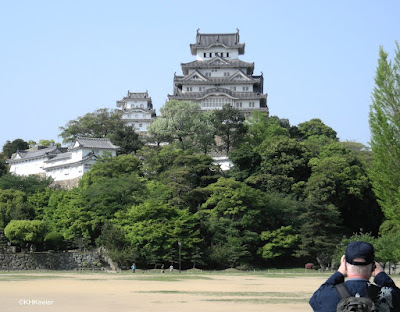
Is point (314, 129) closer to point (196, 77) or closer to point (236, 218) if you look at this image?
point (196, 77)

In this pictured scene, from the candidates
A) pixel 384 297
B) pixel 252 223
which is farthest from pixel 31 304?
pixel 252 223

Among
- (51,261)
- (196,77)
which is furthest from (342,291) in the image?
(196,77)

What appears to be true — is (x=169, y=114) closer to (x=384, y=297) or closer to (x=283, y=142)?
(x=283, y=142)

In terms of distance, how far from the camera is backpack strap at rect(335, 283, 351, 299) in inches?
162

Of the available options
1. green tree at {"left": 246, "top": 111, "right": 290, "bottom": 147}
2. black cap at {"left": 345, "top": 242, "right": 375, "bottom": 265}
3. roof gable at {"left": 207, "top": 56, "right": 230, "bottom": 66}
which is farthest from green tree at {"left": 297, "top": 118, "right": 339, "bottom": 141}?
black cap at {"left": 345, "top": 242, "right": 375, "bottom": 265}

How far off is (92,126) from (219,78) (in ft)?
47.4

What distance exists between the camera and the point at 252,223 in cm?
4369

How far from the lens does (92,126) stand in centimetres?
6638

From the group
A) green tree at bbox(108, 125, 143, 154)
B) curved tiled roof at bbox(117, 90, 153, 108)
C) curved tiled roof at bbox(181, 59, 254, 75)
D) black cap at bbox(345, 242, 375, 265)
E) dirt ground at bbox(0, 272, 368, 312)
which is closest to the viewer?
black cap at bbox(345, 242, 375, 265)

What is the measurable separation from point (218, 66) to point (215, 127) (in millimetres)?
16104

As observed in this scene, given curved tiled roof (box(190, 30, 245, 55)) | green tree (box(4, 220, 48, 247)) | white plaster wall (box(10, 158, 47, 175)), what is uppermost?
curved tiled roof (box(190, 30, 245, 55))

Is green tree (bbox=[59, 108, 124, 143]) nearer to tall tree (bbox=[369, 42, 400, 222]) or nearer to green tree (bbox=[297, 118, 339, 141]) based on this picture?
green tree (bbox=[297, 118, 339, 141])

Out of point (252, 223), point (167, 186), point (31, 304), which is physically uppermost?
point (167, 186)

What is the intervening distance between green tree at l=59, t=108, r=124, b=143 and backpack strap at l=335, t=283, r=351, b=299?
60475 mm
